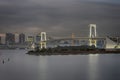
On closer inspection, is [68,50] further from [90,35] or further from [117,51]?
[117,51]

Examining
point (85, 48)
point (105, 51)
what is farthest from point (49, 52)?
point (105, 51)

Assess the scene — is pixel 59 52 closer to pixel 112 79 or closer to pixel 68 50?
pixel 68 50

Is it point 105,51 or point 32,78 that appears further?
point 105,51

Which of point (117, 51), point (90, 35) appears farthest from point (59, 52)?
point (117, 51)

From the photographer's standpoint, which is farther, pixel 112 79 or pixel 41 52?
pixel 41 52

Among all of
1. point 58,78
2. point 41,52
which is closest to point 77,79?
point 58,78

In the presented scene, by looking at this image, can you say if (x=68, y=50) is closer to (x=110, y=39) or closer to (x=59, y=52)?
(x=59, y=52)

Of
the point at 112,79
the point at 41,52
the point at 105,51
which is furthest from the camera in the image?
the point at 105,51

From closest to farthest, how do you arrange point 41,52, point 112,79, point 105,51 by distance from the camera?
point 112,79, point 41,52, point 105,51
